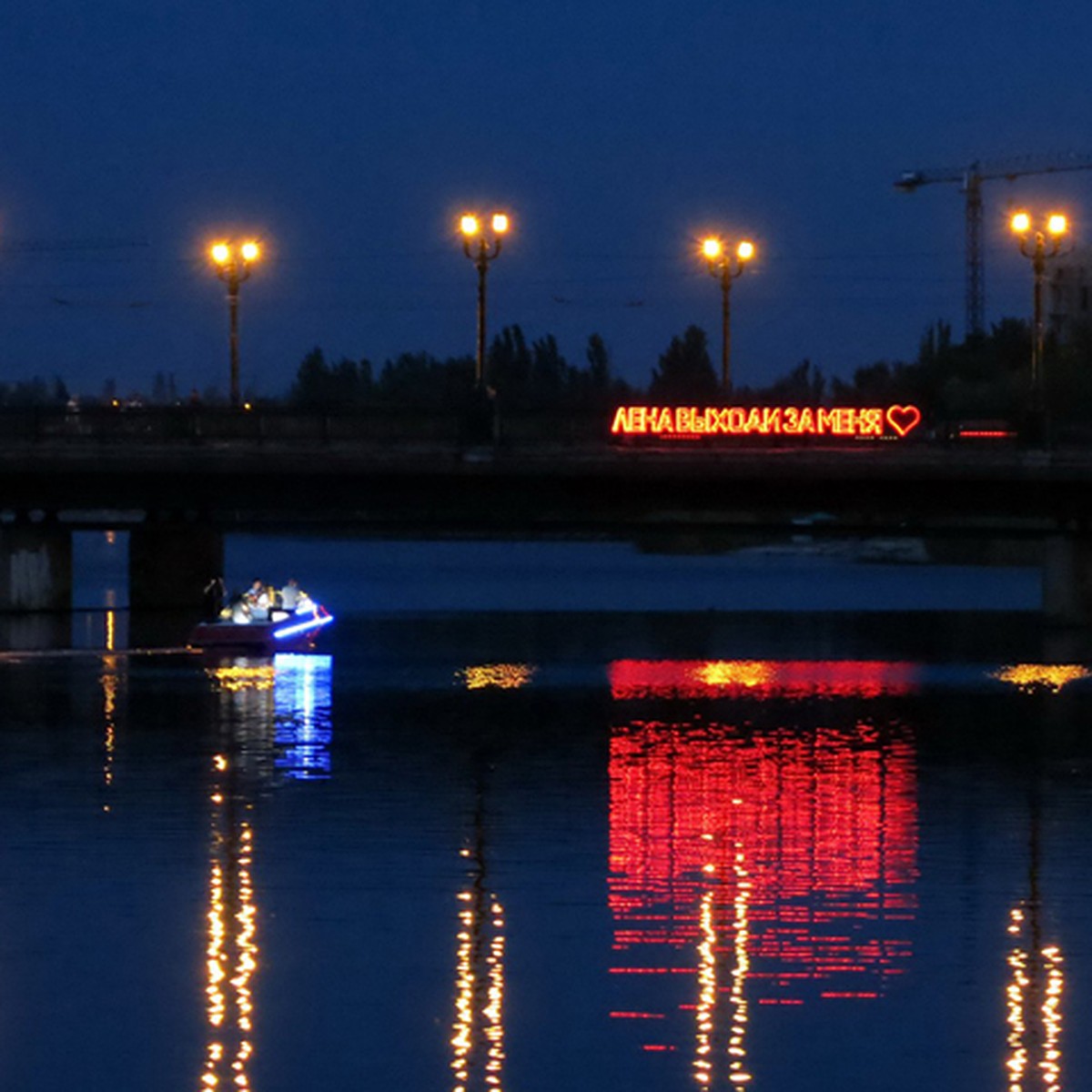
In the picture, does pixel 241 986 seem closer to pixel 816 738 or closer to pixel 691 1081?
pixel 691 1081

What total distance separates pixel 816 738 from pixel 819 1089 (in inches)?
942

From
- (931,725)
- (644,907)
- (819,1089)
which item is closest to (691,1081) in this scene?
(819,1089)

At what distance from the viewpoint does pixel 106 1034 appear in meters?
17.6

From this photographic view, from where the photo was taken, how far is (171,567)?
94.6 m

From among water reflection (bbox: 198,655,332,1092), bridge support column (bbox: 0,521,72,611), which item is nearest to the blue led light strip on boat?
water reflection (bbox: 198,655,332,1092)

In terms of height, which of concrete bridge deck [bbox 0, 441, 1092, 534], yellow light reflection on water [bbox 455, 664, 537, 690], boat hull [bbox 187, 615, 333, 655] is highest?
concrete bridge deck [bbox 0, 441, 1092, 534]

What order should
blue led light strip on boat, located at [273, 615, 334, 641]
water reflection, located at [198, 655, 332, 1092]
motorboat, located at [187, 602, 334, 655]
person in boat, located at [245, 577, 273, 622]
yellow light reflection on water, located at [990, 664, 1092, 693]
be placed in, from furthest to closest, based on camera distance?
blue led light strip on boat, located at [273, 615, 334, 641] < person in boat, located at [245, 577, 273, 622] < motorboat, located at [187, 602, 334, 655] < yellow light reflection on water, located at [990, 664, 1092, 693] < water reflection, located at [198, 655, 332, 1092]

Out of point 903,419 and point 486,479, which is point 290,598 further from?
point 903,419

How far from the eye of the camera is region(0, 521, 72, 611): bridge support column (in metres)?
86.8

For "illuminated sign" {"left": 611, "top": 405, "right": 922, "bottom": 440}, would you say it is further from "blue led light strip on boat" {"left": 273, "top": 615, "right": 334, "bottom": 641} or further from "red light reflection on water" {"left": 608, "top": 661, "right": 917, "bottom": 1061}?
"red light reflection on water" {"left": 608, "top": 661, "right": 917, "bottom": 1061}

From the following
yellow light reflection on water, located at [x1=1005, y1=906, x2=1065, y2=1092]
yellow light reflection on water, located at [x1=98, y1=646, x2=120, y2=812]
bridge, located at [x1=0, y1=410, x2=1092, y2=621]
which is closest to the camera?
yellow light reflection on water, located at [x1=1005, y1=906, x2=1065, y2=1092]

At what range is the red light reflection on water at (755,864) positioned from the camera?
63.4ft

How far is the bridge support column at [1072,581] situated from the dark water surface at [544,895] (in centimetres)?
3689

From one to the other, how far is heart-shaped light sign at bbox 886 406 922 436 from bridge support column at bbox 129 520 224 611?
2836 centimetres
